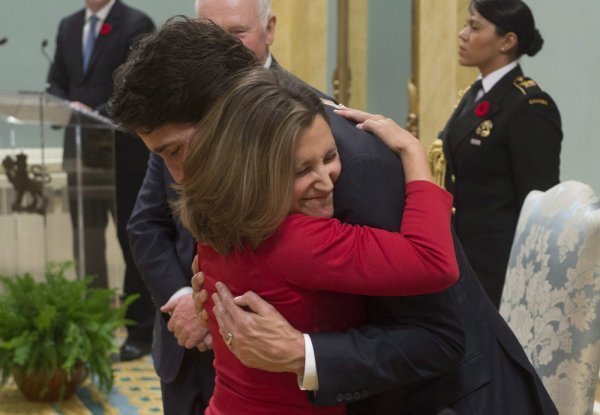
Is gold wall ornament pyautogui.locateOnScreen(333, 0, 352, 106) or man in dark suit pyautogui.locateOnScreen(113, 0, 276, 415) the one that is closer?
man in dark suit pyautogui.locateOnScreen(113, 0, 276, 415)

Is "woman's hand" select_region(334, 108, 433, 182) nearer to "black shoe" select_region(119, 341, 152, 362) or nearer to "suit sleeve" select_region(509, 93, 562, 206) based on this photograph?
"suit sleeve" select_region(509, 93, 562, 206)

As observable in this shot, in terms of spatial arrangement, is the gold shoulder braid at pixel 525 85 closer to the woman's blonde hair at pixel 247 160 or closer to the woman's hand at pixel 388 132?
the woman's hand at pixel 388 132

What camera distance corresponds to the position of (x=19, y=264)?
5.52m

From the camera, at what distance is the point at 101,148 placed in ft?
18.4

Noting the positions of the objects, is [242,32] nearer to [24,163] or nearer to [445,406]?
[445,406]

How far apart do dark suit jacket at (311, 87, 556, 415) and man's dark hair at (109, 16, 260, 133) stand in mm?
194

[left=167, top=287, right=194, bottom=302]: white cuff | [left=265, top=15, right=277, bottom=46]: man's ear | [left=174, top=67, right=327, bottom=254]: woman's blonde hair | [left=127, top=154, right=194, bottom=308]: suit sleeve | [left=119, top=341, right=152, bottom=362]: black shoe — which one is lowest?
[left=119, top=341, right=152, bottom=362]: black shoe

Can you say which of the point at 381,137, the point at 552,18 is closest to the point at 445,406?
the point at 381,137

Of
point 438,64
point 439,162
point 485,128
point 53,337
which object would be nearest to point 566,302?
point 485,128

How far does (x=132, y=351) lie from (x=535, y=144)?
268cm

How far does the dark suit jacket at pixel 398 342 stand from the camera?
1.58 meters

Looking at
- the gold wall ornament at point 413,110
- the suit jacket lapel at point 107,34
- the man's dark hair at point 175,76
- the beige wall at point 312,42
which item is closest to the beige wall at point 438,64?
the gold wall ornament at point 413,110

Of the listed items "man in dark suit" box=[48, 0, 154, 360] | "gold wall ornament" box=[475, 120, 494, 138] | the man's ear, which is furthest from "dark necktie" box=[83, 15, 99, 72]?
the man's ear

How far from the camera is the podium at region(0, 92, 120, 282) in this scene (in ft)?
18.0
